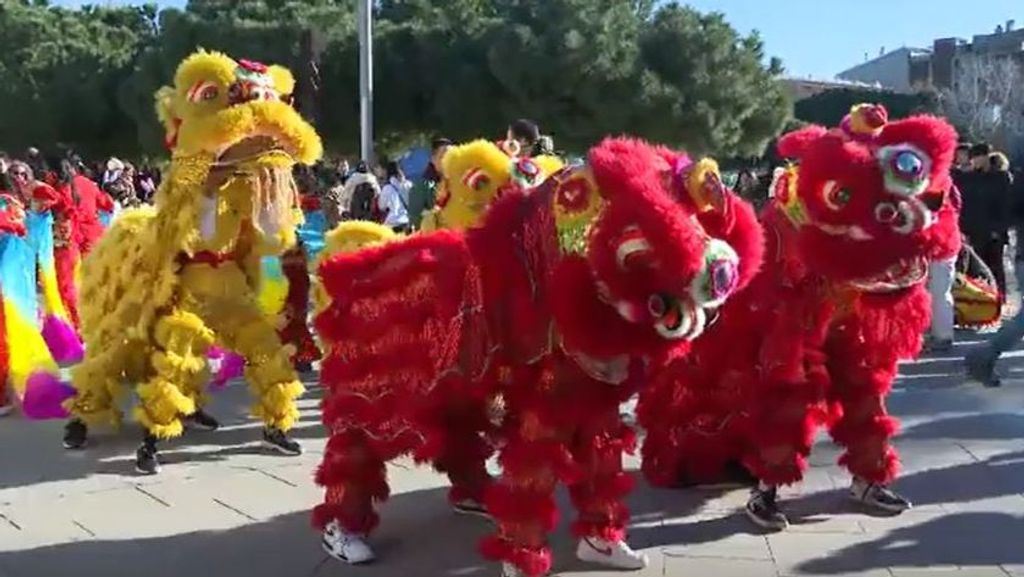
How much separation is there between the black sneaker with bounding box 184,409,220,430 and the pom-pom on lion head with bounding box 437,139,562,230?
2.18 meters

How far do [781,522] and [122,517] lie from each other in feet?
9.20

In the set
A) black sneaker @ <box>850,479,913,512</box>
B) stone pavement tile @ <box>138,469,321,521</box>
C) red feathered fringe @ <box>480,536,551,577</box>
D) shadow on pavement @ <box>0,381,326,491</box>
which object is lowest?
shadow on pavement @ <box>0,381,326,491</box>

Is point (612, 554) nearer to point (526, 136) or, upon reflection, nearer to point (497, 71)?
point (526, 136)

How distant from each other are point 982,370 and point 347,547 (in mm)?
4906

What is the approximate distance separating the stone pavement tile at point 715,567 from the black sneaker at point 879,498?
836mm

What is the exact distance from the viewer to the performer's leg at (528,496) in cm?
397

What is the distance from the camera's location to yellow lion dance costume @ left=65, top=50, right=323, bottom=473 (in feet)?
18.5

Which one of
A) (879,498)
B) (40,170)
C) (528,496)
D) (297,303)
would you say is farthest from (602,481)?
(40,170)

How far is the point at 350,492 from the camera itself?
14.9 feet

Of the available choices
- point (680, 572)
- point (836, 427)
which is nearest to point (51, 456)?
point (680, 572)

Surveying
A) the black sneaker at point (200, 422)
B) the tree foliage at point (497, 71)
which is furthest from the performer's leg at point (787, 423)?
the tree foliage at point (497, 71)

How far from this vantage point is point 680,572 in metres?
4.50

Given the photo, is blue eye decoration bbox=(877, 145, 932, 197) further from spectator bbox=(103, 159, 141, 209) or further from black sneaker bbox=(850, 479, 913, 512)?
spectator bbox=(103, 159, 141, 209)

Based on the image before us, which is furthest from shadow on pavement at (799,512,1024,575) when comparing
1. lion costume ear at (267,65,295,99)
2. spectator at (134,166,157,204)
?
spectator at (134,166,157,204)
